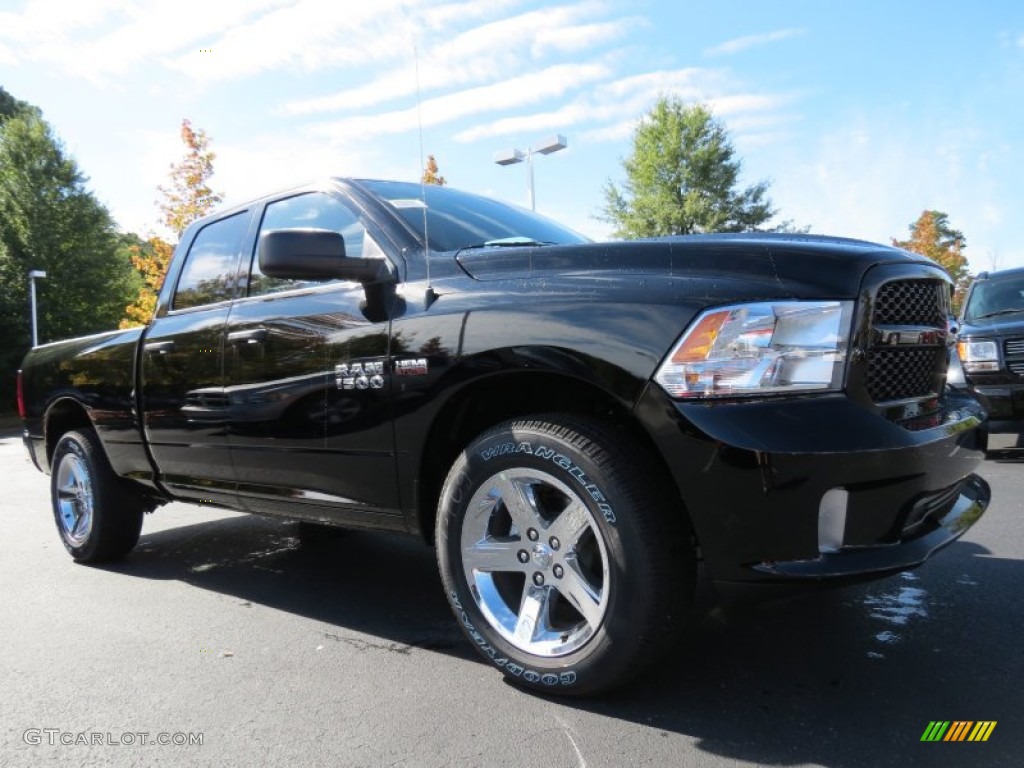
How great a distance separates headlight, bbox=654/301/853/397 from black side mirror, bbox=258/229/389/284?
128 cm

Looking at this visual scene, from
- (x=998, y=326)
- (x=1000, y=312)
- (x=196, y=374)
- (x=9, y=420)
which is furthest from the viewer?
(x=9, y=420)

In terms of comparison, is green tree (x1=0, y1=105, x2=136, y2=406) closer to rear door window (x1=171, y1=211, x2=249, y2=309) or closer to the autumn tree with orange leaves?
the autumn tree with orange leaves

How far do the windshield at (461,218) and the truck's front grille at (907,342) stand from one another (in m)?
1.28

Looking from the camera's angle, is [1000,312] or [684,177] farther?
[684,177]

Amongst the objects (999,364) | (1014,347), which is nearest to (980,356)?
(999,364)

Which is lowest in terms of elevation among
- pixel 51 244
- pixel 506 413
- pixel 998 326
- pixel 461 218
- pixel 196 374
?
pixel 998 326

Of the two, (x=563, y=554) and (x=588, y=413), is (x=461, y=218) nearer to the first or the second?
(x=588, y=413)

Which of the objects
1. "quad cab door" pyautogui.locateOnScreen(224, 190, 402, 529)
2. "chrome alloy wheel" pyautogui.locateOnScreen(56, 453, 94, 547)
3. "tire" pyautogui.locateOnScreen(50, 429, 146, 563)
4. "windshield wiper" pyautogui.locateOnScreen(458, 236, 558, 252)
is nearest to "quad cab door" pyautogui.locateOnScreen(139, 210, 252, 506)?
"quad cab door" pyautogui.locateOnScreen(224, 190, 402, 529)

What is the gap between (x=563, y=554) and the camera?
2369 millimetres

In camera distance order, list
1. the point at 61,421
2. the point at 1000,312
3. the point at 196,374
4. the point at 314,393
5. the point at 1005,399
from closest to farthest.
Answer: the point at 314,393 → the point at 196,374 → the point at 61,421 → the point at 1005,399 → the point at 1000,312

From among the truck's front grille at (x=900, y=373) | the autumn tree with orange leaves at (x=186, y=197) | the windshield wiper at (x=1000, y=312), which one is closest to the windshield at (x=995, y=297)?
the windshield wiper at (x=1000, y=312)

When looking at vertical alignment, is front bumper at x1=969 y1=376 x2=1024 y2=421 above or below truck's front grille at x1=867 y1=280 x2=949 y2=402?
below

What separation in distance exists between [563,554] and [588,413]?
0.45 metres

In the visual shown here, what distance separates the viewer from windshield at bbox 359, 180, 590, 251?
10.1 ft
